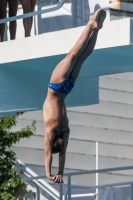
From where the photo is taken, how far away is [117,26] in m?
6.73

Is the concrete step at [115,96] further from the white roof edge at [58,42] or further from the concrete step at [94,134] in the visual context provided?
the white roof edge at [58,42]

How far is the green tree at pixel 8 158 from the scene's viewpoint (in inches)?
425

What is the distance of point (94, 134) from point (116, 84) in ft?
3.17

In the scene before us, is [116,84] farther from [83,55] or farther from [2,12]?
[83,55]

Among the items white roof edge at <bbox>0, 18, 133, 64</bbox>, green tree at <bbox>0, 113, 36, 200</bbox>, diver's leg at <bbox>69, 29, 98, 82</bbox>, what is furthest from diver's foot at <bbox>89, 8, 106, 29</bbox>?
green tree at <bbox>0, 113, 36, 200</bbox>

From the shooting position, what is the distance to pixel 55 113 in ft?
20.6

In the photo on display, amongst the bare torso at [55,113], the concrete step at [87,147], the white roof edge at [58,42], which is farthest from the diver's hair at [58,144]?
the concrete step at [87,147]

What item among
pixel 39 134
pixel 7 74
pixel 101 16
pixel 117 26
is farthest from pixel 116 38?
pixel 39 134

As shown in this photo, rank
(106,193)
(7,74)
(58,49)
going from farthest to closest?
(106,193), (7,74), (58,49)

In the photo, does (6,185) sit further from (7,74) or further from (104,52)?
(104,52)

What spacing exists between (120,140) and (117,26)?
604 centimetres

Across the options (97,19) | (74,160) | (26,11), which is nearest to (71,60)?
(97,19)

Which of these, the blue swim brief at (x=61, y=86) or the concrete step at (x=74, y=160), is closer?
the blue swim brief at (x=61, y=86)

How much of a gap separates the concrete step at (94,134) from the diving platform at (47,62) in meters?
3.27
